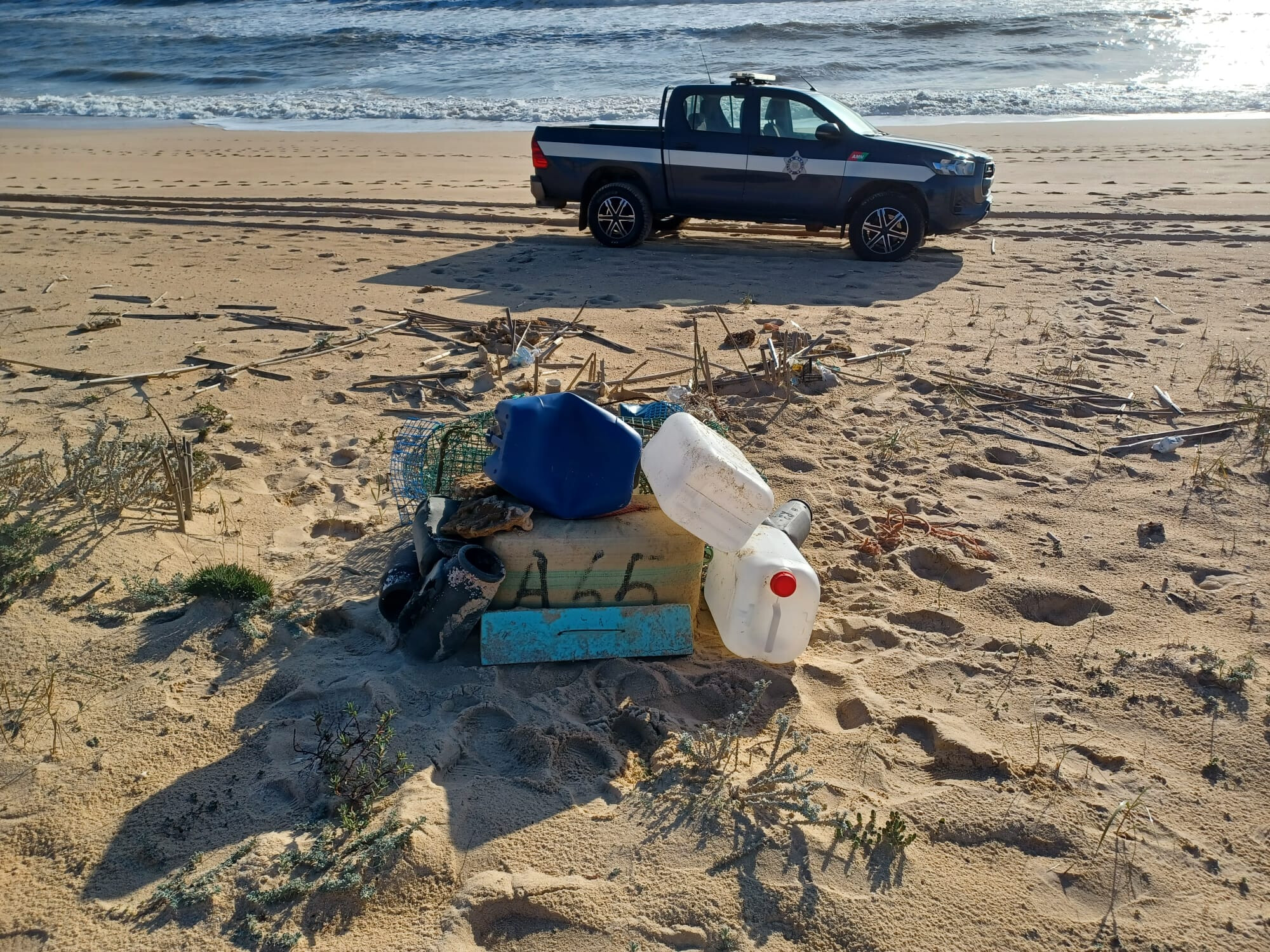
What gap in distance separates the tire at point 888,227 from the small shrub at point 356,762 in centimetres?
808

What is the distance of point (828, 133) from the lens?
9.91 meters

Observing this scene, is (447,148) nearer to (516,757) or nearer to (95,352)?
(95,352)

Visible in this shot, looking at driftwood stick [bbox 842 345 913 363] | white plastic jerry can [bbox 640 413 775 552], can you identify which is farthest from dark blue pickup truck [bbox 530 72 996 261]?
white plastic jerry can [bbox 640 413 775 552]

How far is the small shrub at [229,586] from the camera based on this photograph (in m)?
4.05

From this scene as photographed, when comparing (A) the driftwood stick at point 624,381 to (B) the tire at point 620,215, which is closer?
(A) the driftwood stick at point 624,381

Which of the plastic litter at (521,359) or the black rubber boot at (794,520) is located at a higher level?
the plastic litter at (521,359)

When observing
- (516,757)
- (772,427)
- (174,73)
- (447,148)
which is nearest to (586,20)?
(174,73)

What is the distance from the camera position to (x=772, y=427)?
5.80 meters

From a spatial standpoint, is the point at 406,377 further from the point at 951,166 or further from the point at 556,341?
the point at 951,166

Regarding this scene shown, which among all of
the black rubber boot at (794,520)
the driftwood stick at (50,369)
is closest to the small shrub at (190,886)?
the black rubber boot at (794,520)

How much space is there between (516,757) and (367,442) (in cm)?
296

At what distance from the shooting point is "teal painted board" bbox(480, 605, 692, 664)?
12.1ft

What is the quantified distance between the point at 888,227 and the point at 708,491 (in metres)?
7.18

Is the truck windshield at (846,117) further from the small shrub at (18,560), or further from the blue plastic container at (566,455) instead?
the small shrub at (18,560)
